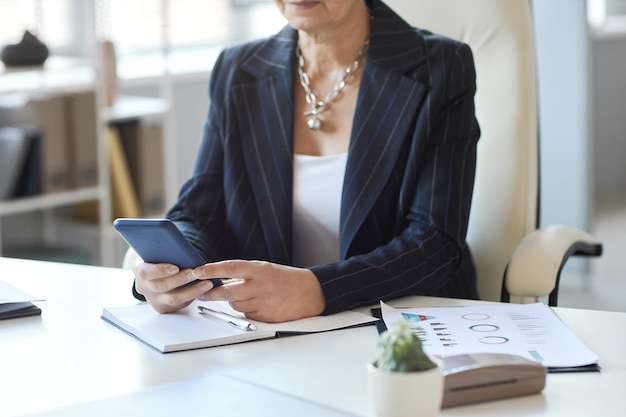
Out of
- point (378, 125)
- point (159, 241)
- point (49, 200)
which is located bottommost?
point (49, 200)

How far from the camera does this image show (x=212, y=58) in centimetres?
470

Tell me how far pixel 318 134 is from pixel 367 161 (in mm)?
155

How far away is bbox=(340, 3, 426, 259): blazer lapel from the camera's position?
1806mm

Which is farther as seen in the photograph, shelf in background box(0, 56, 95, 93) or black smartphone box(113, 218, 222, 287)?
shelf in background box(0, 56, 95, 93)

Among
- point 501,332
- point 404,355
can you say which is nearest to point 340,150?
point 501,332

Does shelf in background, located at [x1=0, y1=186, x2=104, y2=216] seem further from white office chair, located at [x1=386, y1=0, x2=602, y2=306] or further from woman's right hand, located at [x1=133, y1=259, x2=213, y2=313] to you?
woman's right hand, located at [x1=133, y1=259, x2=213, y2=313]

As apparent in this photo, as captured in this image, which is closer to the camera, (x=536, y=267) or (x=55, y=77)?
(x=536, y=267)

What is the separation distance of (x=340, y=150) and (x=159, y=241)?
0.61 m

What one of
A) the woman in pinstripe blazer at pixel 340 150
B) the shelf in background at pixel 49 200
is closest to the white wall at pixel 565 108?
the shelf in background at pixel 49 200

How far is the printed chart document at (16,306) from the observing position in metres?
1.48

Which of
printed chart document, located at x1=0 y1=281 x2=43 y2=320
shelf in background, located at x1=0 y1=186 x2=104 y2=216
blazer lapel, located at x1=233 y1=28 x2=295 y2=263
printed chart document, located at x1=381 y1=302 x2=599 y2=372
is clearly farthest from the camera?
shelf in background, located at x1=0 y1=186 x2=104 y2=216

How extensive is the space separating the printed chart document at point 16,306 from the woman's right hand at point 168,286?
0.58ft

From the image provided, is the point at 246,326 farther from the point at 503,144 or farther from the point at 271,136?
the point at 503,144

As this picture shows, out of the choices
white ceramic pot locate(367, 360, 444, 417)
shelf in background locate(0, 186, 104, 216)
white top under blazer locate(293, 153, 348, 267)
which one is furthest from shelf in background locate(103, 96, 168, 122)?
white ceramic pot locate(367, 360, 444, 417)
